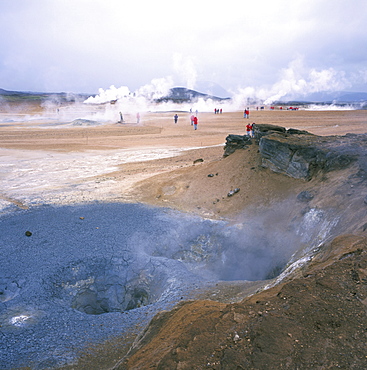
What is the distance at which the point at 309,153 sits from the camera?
9.72 m

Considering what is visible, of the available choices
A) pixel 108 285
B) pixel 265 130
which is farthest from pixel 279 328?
pixel 265 130

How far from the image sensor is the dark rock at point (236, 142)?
13.1 meters

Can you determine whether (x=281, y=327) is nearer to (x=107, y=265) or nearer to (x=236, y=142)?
(x=107, y=265)

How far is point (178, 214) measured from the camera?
9758 mm

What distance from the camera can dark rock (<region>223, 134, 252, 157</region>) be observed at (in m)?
13.1

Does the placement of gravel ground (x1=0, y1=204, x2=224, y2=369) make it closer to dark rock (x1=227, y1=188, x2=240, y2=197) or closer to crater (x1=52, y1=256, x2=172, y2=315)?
crater (x1=52, y1=256, x2=172, y2=315)

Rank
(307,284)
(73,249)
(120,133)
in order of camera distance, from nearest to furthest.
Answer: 1. (307,284)
2. (73,249)
3. (120,133)

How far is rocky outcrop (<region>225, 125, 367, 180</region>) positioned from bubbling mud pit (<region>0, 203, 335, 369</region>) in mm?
1848

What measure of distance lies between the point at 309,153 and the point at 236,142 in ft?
13.5

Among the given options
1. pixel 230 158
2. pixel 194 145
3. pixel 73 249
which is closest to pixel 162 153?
pixel 194 145

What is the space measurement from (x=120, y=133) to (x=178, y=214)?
899 inches

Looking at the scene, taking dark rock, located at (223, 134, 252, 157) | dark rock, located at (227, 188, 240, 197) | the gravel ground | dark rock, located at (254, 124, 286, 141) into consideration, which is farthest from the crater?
dark rock, located at (223, 134, 252, 157)

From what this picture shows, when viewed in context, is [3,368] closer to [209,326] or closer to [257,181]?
[209,326]

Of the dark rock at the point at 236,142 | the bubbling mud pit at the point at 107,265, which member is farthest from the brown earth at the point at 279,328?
the dark rock at the point at 236,142
